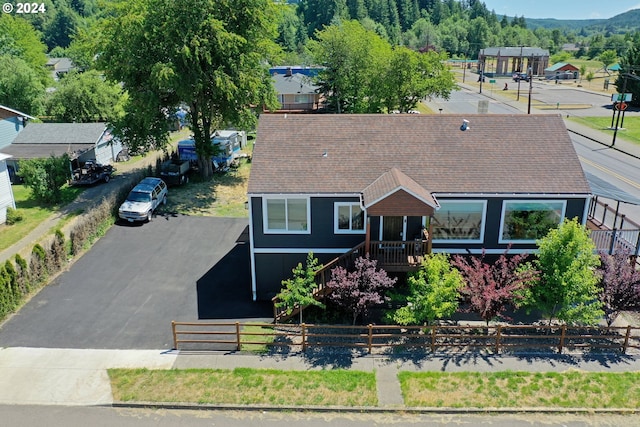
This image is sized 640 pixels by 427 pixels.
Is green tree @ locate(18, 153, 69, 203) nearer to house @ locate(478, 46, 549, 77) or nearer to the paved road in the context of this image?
the paved road

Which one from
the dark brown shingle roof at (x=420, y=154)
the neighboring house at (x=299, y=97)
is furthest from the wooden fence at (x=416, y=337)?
the neighboring house at (x=299, y=97)

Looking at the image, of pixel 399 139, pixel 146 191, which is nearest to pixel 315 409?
pixel 399 139

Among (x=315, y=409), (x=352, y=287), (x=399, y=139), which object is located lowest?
(x=315, y=409)

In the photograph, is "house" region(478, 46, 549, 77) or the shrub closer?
the shrub

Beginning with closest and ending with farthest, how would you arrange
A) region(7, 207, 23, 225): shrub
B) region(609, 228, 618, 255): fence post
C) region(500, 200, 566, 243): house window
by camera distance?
1. region(500, 200, 566, 243): house window
2. region(609, 228, 618, 255): fence post
3. region(7, 207, 23, 225): shrub

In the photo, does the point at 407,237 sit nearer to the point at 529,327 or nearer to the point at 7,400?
the point at 529,327

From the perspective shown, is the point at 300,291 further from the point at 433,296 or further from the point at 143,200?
the point at 143,200

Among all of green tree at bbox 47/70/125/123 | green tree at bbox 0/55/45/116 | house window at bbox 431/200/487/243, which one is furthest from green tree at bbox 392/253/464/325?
green tree at bbox 0/55/45/116
